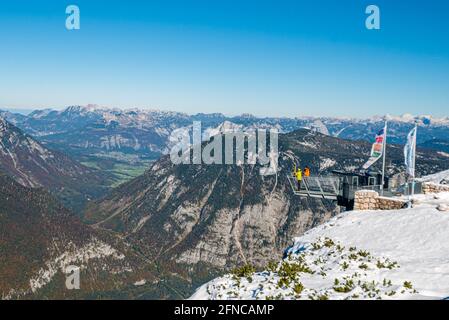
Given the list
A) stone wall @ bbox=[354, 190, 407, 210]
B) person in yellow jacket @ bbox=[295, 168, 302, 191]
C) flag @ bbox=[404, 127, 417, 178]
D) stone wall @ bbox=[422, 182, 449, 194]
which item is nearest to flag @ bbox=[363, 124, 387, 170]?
flag @ bbox=[404, 127, 417, 178]

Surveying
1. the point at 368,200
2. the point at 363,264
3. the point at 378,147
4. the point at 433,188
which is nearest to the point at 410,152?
the point at 378,147

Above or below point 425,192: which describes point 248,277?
below

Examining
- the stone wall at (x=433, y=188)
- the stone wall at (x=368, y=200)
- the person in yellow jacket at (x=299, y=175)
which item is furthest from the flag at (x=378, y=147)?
the person in yellow jacket at (x=299, y=175)

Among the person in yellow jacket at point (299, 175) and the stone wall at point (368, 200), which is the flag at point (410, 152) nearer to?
the stone wall at point (368, 200)
